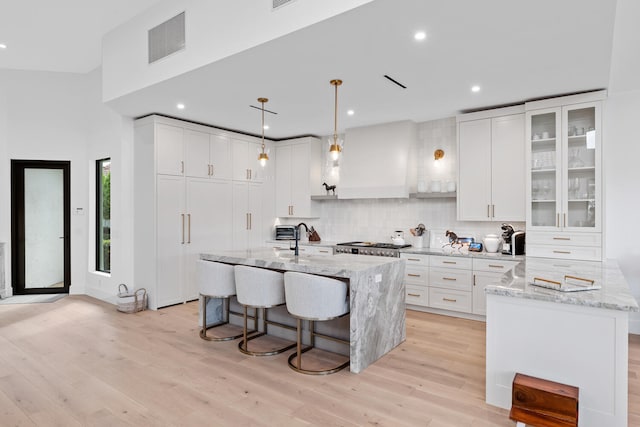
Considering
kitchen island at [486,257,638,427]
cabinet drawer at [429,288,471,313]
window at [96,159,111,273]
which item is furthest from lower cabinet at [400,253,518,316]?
window at [96,159,111,273]

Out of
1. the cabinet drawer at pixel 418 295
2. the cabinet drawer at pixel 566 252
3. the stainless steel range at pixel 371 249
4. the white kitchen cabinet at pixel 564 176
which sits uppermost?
the white kitchen cabinet at pixel 564 176

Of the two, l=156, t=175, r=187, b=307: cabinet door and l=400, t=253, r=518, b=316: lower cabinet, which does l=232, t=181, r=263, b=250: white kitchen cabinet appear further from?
l=400, t=253, r=518, b=316: lower cabinet

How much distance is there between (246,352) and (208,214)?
2.65 metres

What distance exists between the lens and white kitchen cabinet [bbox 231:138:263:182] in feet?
19.8

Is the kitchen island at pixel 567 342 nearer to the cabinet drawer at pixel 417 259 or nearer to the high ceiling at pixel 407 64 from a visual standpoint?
the high ceiling at pixel 407 64

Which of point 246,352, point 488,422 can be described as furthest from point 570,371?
point 246,352

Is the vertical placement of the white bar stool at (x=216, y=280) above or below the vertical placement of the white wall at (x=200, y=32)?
below

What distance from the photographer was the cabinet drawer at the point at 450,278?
4582 mm

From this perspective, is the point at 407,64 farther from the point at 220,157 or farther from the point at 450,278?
the point at 220,157

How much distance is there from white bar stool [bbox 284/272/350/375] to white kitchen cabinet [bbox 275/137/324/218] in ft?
11.2

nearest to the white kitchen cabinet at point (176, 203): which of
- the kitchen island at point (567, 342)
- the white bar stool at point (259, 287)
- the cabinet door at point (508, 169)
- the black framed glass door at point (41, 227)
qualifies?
the black framed glass door at point (41, 227)

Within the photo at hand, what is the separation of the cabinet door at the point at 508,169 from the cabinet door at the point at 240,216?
12.2ft

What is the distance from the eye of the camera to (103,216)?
19.5ft

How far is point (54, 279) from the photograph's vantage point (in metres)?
6.13
